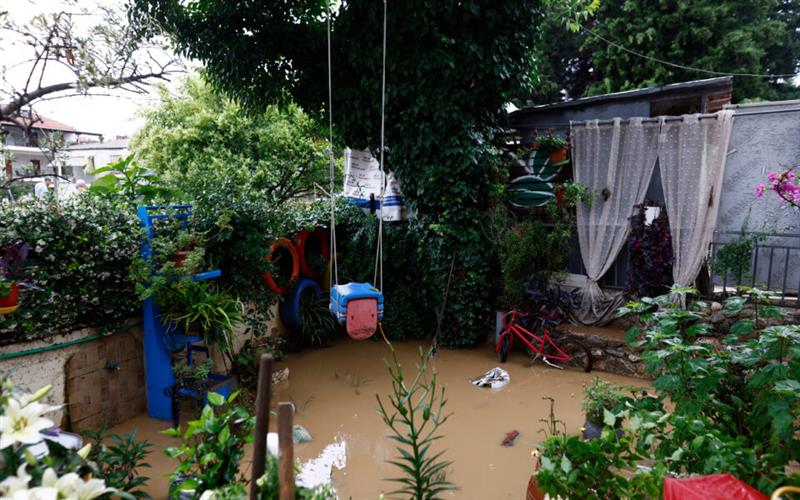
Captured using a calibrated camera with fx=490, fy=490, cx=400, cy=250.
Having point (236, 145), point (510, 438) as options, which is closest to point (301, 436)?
point (510, 438)

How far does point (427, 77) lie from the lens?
18.9 ft

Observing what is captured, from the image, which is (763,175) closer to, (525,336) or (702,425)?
(525,336)

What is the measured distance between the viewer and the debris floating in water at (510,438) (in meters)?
3.83

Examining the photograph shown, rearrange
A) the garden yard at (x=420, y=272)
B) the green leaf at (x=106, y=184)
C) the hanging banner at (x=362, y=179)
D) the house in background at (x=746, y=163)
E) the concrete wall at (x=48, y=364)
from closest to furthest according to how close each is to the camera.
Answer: the garden yard at (x=420, y=272) → the concrete wall at (x=48, y=364) → the green leaf at (x=106, y=184) → the house in background at (x=746, y=163) → the hanging banner at (x=362, y=179)

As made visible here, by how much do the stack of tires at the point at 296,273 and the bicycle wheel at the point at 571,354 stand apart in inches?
112

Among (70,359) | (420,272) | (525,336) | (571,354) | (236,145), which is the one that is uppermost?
(236,145)

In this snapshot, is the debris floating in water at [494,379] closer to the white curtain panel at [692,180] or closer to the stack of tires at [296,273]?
the white curtain panel at [692,180]

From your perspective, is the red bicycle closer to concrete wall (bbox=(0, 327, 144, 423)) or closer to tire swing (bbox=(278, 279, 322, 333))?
tire swing (bbox=(278, 279, 322, 333))

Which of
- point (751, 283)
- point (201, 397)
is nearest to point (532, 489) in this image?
point (201, 397)

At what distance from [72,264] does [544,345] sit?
179 inches

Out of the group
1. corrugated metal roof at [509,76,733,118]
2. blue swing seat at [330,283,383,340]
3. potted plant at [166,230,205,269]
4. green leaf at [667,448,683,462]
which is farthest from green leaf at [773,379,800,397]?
corrugated metal roof at [509,76,733,118]

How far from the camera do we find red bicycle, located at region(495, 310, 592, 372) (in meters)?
5.36

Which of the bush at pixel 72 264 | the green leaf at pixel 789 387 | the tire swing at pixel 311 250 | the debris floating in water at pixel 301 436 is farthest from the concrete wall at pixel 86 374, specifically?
the green leaf at pixel 789 387

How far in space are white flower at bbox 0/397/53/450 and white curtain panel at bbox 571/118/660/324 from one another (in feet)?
17.8
